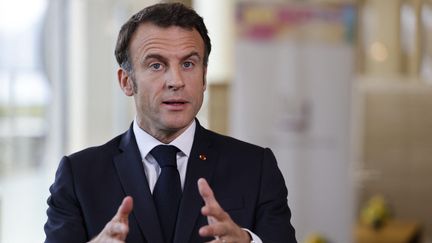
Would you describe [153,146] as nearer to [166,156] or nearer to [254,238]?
[166,156]

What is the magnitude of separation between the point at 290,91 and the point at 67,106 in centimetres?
181

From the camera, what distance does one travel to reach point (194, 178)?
5.48ft

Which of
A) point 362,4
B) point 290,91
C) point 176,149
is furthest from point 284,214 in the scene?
point 362,4

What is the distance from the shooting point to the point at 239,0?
624 centimetres

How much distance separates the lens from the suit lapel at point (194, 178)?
161cm

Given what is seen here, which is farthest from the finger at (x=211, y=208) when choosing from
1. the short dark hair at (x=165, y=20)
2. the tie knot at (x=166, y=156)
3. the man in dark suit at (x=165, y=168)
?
the short dark hair at (x=165, y=20)

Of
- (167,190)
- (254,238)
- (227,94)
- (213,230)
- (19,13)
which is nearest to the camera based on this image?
(213,230)

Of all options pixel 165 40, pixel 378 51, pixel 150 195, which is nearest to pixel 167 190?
pixel 150 195

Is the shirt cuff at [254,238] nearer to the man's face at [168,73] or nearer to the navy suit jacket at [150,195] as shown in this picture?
the navy suit jacket at [150,195]

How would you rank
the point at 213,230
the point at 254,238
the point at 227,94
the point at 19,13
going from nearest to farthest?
the point at 213,230 → the point at 254,238 → the point at 19,13 → the point at 227,94

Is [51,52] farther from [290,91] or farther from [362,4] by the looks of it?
[362,4]

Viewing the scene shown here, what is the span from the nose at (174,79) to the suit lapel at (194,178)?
174 mm

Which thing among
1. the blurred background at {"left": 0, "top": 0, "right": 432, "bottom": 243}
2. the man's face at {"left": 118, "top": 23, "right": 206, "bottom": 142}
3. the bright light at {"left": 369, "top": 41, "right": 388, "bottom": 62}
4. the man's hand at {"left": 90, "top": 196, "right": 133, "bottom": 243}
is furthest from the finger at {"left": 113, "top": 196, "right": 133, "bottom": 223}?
the bright light at {"left": 369, "top": 41, "right": 388, "bottom": 62}

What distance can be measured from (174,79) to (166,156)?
0.59ft
